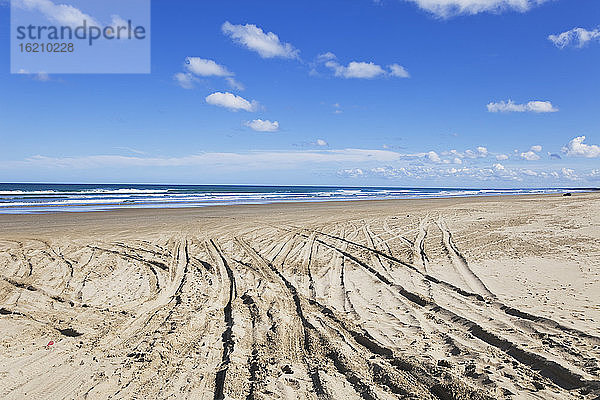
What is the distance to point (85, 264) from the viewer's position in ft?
30.4

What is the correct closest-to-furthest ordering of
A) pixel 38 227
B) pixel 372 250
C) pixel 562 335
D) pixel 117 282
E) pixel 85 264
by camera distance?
pixel 562 335, pixel 117 282, pixel 85 264, pixel 372 250, pixel 38 227

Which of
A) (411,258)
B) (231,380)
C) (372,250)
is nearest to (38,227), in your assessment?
(372,250)

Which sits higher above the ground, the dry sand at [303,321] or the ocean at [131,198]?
the ocean at [131,198]

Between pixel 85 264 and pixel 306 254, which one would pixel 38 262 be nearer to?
pixel 85 264

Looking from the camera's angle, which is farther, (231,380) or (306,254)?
(306,254)

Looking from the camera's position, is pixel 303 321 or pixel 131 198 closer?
pixel 303 321

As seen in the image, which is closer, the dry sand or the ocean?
the dry sand

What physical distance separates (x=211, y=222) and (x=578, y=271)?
46.5ft

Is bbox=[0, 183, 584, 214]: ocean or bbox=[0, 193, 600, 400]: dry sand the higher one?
bbox=[0, 183, 584, 214]: ocean

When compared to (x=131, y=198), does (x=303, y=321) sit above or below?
below

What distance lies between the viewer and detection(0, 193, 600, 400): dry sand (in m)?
3.78

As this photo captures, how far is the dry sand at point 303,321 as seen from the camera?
12.4 ft

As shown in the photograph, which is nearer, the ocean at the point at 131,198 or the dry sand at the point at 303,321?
the dry sand at the point at 303,321

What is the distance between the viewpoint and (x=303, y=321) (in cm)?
555
